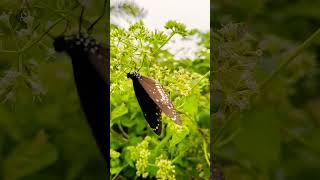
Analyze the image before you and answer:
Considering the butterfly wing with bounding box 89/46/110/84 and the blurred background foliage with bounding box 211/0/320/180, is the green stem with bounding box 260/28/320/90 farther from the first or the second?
the butterfly wing with bounding box 89/46/110/84

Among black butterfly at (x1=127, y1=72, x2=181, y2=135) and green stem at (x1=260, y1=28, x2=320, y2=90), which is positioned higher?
green stem at (x1=260, y1=28, x2=320, y2=90)

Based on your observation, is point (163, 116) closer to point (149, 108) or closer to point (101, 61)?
point (149, 108)

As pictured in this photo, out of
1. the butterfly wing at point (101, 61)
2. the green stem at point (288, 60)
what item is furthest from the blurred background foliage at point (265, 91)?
the butterfly wing at point (101, 61)

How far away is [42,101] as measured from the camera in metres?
1.06

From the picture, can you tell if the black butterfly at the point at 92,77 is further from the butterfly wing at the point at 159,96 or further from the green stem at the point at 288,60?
the green stem at the point at 288,60

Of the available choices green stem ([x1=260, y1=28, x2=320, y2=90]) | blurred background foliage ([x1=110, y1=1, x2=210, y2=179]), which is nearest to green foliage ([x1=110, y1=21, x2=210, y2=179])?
blurred background foliage ([x1=110, y1=1, x2=210, y2=179])

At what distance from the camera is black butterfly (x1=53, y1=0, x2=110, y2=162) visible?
1.04 meters

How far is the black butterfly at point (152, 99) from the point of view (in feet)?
3.42

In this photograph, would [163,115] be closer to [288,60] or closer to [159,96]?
[159,96]

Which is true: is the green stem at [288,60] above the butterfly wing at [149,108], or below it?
above

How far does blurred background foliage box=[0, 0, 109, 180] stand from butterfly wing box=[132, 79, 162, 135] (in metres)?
0.10

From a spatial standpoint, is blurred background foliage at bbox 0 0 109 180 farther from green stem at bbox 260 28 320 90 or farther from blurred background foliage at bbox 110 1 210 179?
green stem at bbox 260 28 320 90

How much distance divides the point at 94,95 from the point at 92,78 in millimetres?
29

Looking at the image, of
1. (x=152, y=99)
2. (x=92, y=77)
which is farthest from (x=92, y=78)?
(x=152, y=99)
